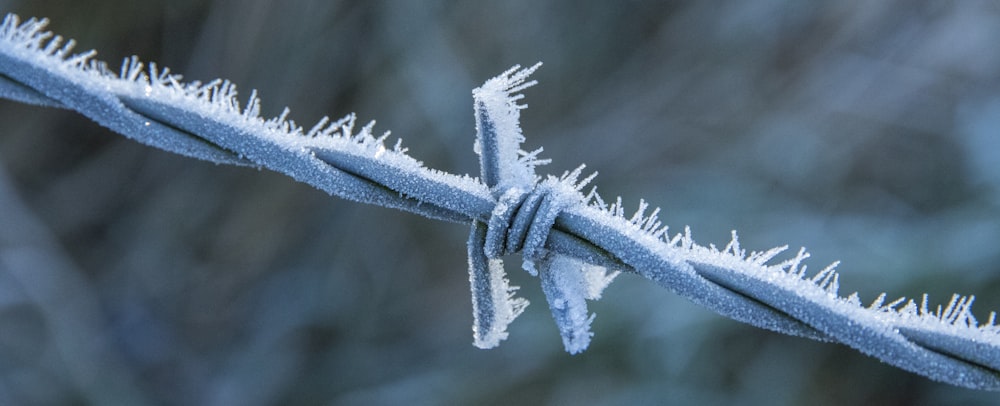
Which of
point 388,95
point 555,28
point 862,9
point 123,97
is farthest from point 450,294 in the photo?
point 123,97

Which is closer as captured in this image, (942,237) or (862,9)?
(942,237)

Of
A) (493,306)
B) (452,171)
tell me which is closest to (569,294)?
(493,306)

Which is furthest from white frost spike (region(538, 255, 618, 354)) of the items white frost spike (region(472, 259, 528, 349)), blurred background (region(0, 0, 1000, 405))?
blurred background (region(0, 0, 1000, 405))

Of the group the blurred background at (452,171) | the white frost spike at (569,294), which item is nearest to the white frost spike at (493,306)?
the white frost spike at (569,294)

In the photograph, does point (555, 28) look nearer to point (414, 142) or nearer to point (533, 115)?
point (533, 115)

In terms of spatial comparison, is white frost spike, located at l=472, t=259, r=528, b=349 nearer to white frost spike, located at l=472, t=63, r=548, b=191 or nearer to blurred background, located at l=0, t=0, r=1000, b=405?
white frost spike, located at l=472, t=63, r=548, b=191

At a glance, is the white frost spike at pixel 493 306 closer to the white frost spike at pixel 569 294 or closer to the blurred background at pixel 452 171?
the white frost spike at pixel 569 294
